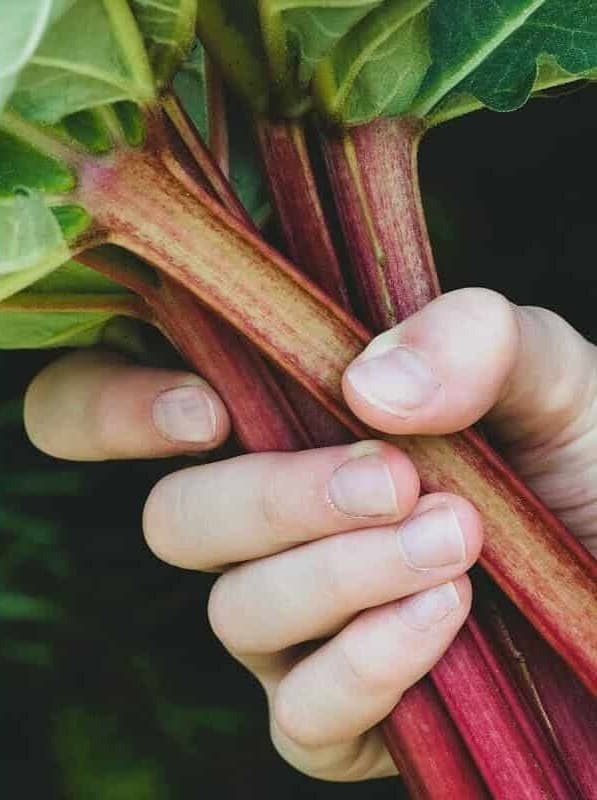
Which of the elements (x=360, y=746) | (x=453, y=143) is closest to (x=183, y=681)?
(x=360, y=746)

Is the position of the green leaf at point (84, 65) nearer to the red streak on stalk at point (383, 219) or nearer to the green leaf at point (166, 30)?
the green leaf at point (166, 30)

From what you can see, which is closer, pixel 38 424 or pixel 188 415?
pixel 188 415

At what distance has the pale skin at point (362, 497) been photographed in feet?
2.27

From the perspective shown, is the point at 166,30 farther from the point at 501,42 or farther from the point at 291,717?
the point at 291,717

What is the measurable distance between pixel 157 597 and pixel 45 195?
3.39 ft

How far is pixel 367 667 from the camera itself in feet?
2.53

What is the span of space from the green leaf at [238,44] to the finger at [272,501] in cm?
24

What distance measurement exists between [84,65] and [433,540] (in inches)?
13.9

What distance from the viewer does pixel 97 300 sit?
0.80 metres

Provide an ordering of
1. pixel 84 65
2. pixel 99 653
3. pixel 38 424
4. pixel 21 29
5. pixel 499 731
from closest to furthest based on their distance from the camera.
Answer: pixel 21 29, pixel 84 65, pixel 499 731, pixel 38 424, pixel 99 653

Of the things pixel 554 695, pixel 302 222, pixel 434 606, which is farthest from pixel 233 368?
pixel 554 695

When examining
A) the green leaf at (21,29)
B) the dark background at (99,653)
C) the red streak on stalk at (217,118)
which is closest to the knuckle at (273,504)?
the red streak on stalk at (217,118)

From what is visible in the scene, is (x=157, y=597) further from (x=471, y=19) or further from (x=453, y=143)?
(x=471, y=19)

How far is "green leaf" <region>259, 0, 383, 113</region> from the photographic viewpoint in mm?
650
